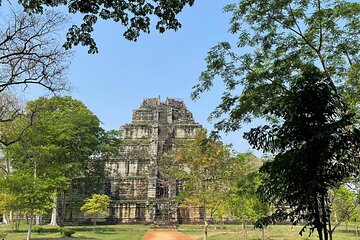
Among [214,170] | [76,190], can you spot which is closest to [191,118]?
A: [76,190]

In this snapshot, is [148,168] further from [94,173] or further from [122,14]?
[122,14]

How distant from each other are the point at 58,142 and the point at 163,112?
104 ft

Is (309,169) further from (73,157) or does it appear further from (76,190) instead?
(76,190)

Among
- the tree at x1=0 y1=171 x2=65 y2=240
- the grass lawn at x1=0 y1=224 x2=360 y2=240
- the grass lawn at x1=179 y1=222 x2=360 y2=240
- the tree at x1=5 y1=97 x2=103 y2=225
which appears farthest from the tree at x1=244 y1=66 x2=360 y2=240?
the grass lawn at x1=179 y1=222 x2=360 y2=240

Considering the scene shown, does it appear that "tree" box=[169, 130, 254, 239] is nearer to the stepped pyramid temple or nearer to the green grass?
the green grass

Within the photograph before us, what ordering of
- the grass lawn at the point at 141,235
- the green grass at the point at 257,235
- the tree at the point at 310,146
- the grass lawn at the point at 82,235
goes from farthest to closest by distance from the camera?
1. the green grass at the point at 257,235
2. the grass lawn at the point at 141,235
3. the grass lawn at the point at 82,235
4. the tree at the point at 310,146

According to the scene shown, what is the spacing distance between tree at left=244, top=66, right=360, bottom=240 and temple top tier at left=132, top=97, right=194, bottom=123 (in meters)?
47.8

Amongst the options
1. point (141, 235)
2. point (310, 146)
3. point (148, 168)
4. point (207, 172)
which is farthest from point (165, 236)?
point (310, 146)

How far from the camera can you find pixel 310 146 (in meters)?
5.66

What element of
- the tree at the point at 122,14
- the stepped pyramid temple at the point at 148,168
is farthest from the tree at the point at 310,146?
the stepped pyramid temple at the point at 148,168

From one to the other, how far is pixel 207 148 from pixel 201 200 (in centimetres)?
306

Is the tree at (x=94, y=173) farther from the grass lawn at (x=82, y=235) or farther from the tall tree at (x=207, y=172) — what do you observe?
the tall tree at (x=207, y=172)

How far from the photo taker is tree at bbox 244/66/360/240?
5.71m

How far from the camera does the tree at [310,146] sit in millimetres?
5707
